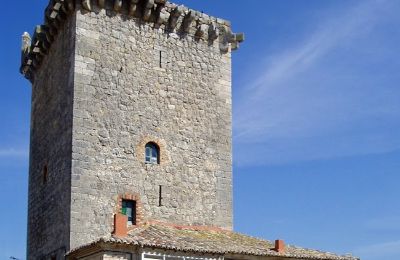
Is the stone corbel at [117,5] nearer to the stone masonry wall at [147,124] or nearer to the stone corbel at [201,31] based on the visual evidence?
the stone masonry wall at [147,124]

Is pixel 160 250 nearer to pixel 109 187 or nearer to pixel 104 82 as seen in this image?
pixel 109 187

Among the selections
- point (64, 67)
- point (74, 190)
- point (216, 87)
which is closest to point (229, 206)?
point (216, 87)

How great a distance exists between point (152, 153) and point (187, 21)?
191 inches

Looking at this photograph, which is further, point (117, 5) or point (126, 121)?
point (117, 5)

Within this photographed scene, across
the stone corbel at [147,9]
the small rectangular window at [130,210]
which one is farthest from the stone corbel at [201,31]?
the small rectangular window at [130,210]

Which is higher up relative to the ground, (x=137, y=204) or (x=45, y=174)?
(x=45, y=174)

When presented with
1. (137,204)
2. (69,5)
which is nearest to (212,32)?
(69,5)

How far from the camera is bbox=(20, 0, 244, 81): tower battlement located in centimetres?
2250

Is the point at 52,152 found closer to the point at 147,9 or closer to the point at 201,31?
the point at 147,9

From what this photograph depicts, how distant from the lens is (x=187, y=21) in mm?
23906

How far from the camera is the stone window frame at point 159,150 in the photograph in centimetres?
2198

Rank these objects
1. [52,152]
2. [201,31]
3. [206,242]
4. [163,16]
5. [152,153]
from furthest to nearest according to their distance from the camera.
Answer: [201,31], [163,16], [52,152], [152,153], [206,242]

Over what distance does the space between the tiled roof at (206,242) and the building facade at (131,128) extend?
9 centimetres

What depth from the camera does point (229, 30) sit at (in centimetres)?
2520
